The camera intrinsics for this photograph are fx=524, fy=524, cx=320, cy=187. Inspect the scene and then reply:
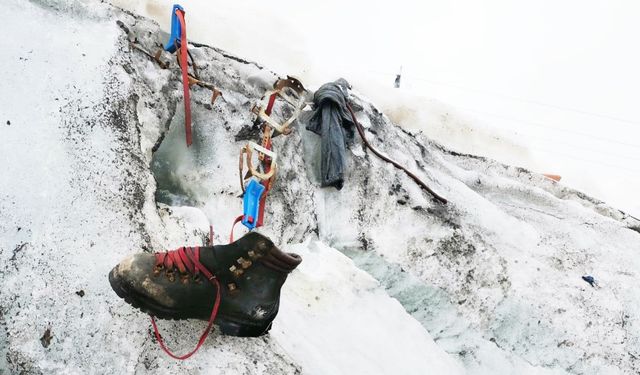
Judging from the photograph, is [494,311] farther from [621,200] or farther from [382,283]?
[621,200]

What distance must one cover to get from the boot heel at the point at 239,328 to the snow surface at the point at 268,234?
12 centimetres

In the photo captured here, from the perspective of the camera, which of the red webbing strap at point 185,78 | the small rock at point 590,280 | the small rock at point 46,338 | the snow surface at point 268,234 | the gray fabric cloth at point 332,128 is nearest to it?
the small rock at point 46,338

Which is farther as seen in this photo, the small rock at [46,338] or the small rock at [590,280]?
the small rock at [590,280]

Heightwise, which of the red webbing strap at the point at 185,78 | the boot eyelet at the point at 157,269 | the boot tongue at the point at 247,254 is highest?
the red webbing strap at the point at 185,78

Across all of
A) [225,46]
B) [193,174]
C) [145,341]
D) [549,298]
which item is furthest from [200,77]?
[225,46]

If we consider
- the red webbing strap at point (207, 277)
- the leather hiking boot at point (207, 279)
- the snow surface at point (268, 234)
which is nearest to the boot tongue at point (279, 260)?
the leather hiking boot at point (207, 279)

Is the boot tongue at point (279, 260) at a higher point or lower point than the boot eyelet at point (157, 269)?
higher

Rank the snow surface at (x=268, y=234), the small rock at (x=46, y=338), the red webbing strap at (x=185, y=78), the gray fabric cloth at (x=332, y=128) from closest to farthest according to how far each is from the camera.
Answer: the small rock at (x=46, y=338) < the snow surface at (x=268, y=234) < the red webbing strap at (x=185, y=78) < the gray fabric cloth at (x=332, y=128)

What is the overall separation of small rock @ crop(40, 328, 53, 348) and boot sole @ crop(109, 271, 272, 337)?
0.33m

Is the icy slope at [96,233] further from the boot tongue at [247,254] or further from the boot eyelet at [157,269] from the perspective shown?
the boot tongue at [247,254]

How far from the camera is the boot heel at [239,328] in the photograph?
2.47m

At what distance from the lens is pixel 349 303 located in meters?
3.89

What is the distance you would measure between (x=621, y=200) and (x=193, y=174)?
38.0ft

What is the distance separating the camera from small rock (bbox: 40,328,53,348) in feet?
7.40
